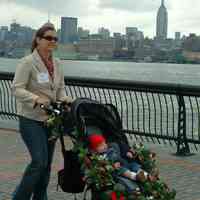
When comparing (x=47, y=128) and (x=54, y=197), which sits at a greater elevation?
(x=47, y=128)

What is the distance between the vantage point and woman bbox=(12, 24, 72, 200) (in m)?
5.29

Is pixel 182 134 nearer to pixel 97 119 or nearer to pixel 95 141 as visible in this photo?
pixel 97 119

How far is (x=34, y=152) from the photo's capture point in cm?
529

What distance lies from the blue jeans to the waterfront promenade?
1.03m

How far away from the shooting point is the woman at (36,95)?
5.29 metres

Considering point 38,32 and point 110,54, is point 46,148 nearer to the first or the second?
point 38,32

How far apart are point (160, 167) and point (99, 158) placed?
12.2ft

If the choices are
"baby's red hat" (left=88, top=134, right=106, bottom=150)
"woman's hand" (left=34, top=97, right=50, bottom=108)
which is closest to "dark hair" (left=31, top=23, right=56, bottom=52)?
"woman's hand" (left=34, top=97, right=50, bottom=108)

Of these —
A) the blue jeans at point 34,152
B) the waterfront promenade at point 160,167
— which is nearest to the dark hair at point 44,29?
the blue jeans at point 34,152

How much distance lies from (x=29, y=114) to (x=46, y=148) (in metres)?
0.36

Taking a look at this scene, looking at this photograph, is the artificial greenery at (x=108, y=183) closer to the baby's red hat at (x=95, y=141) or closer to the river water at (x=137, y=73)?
the baby's red hat at (x=95, y=141)

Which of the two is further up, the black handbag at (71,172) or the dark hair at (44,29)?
the dark hair at (44,29)

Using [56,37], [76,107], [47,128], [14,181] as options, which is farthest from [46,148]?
[14,181]

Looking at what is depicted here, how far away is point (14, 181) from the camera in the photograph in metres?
7.28
